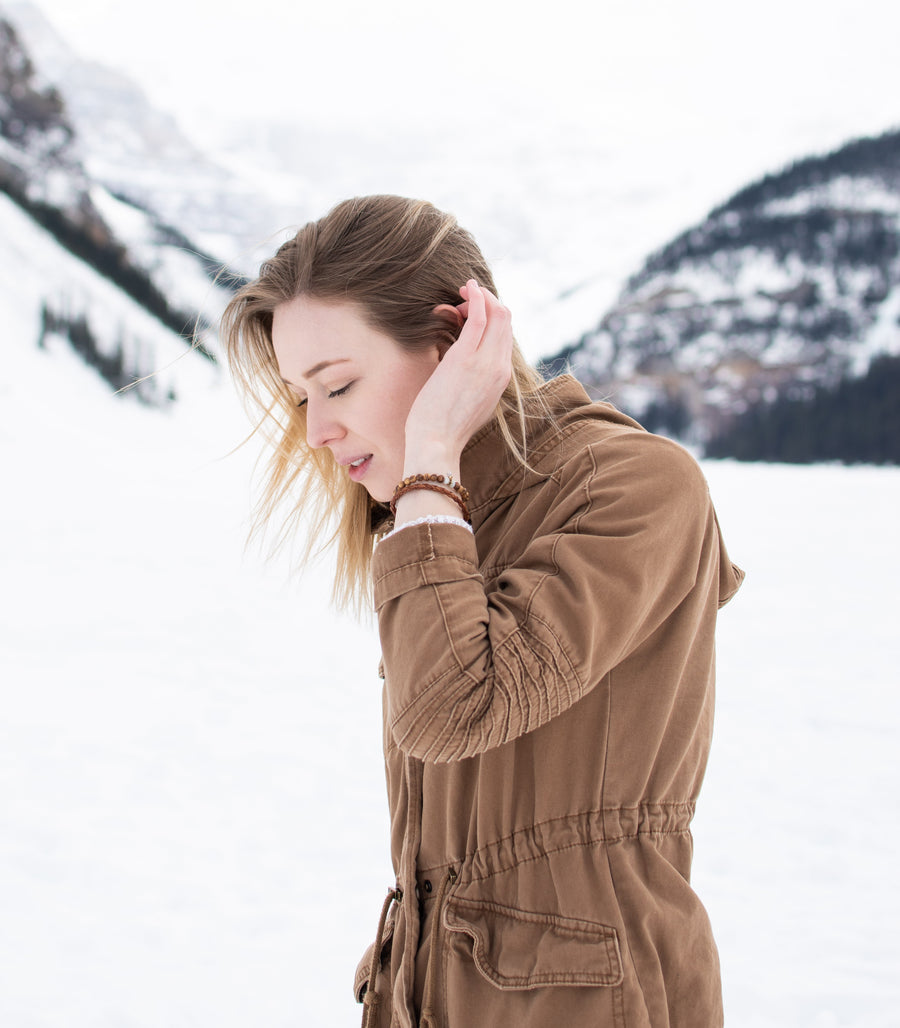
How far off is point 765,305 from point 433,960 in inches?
2415

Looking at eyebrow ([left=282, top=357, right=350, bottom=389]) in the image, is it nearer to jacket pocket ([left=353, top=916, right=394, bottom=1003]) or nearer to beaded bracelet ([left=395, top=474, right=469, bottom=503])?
beaded bracelet ([left=395, top=474, right=469, bottom=503])

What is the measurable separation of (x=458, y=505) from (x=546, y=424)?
0.27 m

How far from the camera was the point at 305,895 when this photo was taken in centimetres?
342

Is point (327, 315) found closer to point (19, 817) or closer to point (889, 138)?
point (19, 817)

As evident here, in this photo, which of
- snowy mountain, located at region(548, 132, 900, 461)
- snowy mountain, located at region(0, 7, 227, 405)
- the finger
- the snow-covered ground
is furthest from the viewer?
snowy mountain, located at region(548, 132, 900, 461)

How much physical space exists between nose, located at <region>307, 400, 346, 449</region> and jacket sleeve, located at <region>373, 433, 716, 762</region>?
0.98 feet

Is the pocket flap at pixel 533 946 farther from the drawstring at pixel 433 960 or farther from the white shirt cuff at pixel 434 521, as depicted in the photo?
the white shirt cuff at pixel 434 521

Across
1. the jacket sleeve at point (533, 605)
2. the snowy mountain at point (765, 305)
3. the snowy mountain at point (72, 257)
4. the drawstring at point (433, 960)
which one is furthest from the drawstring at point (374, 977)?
the snowy mountain at point (765, 305)

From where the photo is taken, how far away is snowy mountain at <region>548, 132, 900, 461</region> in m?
51.7

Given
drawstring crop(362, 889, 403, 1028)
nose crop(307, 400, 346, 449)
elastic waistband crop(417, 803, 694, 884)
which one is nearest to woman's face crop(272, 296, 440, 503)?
nose crop(307, 400, 346, 449)

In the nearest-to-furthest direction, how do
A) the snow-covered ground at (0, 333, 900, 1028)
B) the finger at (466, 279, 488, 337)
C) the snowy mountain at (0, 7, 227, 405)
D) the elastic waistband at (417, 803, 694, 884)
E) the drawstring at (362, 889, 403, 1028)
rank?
the elastic waistband at (417, 803, 694, 884) < the finger at (466, 279, 488, 337) < the drawstring at (362, 889, 403, 1028) < the snow-covered ground at (0, 333, 900, 1028) < the snowy mountain at (0, 7, 227, 405)

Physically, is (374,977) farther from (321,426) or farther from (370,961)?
(321,426)

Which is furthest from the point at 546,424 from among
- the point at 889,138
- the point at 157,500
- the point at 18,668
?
the point at 889,138

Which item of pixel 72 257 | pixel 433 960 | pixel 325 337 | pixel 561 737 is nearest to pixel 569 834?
pixel 561 737
